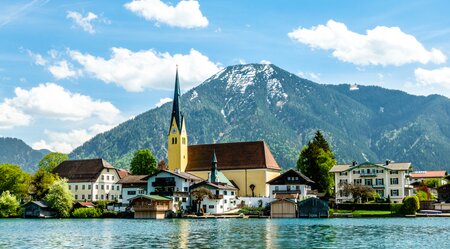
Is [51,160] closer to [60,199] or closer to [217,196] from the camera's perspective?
[60,199]

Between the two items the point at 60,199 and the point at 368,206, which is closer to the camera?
the point at 368,206

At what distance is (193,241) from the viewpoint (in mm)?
38812

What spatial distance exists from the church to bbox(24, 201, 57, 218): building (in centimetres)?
2794

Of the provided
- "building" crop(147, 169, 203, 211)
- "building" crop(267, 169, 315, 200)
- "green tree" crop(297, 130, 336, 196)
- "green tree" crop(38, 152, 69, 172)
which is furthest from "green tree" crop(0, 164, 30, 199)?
"green tree" crop(297, 130, 336, 196)

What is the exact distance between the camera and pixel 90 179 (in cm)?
11362

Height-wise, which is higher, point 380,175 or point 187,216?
point 380,175

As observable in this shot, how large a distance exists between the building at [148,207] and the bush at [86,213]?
702 centimetres

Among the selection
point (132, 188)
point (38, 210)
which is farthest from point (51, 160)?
point (38, 210)

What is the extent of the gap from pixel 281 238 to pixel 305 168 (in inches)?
2660

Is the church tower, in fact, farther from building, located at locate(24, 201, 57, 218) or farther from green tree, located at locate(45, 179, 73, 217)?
building, located at locate(24, 201, 57, 218)

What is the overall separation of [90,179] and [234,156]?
97.7 ft

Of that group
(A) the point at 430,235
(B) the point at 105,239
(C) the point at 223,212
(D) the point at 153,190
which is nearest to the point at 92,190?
(D) the point at 153,190

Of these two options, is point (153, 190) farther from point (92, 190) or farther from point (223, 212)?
point (92, 190)

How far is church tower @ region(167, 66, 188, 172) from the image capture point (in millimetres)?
114000
